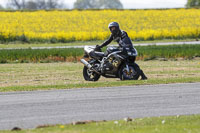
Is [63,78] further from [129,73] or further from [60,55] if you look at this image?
[60,55]

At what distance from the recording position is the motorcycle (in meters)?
16.0

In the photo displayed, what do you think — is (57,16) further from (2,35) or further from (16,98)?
(16,98)

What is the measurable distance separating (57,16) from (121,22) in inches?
343

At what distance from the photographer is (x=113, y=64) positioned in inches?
643

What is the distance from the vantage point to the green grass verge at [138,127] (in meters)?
7.89

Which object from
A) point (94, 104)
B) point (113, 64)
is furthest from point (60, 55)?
point (94, 104)

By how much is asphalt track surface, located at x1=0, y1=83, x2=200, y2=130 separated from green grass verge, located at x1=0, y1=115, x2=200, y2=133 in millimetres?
670

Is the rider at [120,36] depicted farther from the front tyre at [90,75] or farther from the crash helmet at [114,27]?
the front tyre at [90,75]

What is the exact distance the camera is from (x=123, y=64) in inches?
637

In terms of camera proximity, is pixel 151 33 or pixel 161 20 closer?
pixel 151 33

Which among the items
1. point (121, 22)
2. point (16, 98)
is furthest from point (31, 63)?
point (121, 22)

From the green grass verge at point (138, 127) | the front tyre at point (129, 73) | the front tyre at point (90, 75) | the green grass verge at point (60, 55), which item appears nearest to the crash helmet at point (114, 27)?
the front tyre at point (129, 73)

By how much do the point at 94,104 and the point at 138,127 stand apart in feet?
8.98

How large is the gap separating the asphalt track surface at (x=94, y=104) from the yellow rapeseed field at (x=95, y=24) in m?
33.8
